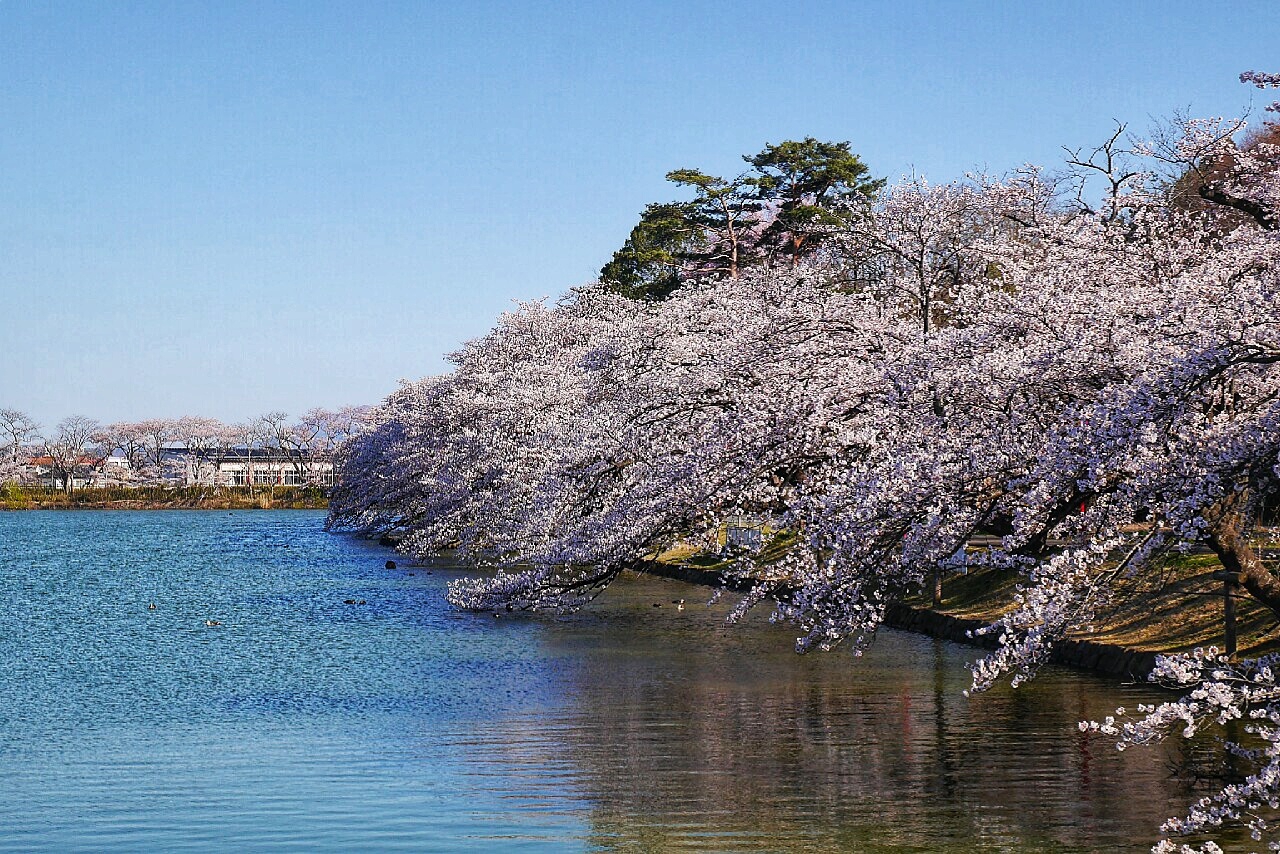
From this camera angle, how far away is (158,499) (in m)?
118

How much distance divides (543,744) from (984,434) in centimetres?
553

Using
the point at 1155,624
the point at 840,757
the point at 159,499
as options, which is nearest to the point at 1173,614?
the point at 1155,624

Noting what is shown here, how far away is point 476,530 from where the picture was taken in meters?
36.7

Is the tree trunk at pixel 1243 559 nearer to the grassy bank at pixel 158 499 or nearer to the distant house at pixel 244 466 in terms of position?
the grassy bank at pixel 158 499

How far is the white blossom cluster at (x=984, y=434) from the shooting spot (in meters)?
8.86

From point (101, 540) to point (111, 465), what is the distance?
86.1 meters

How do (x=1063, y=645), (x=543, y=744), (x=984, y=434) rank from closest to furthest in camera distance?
(x=984, y=434)
(x=543, y=744)
(x=1063, y=645)

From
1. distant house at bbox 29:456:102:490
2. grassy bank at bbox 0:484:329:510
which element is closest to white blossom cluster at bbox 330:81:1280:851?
grassy bank at bbox 0:484:329:510

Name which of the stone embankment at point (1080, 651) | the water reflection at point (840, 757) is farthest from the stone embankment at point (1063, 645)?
the water reflection at point (840, 757)

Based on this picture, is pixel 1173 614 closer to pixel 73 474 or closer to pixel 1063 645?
pixel 1063 645

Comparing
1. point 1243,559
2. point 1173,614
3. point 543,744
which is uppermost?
point 1243,559

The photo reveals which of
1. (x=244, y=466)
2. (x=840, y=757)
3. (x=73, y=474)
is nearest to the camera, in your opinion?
(x=840, y=757)

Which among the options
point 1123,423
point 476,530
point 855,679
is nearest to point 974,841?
point 1123,423

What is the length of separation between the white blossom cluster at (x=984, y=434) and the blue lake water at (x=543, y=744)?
1069mm
